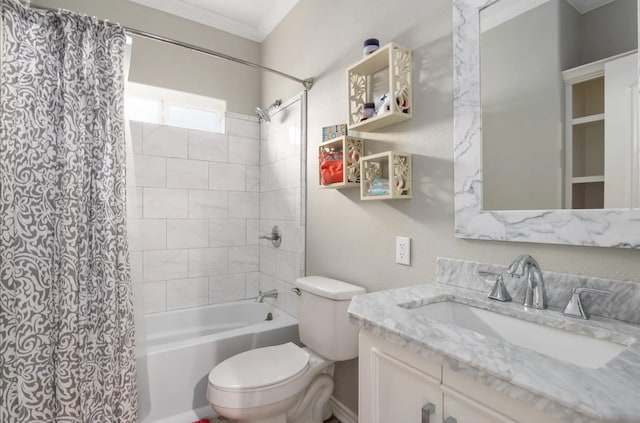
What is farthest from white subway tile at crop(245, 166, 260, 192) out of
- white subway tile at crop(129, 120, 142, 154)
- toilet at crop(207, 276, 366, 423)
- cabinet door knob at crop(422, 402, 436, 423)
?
cabinet door knob at crop(422, 402, 436, 423)

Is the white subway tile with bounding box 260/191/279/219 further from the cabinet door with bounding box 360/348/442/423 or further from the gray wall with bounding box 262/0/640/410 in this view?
the cabinet door with bounding box 360/348/442/423

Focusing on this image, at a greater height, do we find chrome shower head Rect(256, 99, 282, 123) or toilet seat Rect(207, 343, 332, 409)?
chrome shower head Rect(256, 99, 282, 123)

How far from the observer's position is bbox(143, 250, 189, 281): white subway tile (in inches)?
94.3

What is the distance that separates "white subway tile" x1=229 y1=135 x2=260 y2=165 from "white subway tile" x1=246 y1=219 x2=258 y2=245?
20.2 inches

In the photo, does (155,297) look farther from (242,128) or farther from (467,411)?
(467,411)

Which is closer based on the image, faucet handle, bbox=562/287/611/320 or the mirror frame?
faucet handle, bbox=562/287/611/320

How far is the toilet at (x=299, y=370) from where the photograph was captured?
4.51 ft

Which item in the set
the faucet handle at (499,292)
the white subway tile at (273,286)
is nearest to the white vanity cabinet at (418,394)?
the faucet handle at (499,292)

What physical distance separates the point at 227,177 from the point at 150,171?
1.88 ft

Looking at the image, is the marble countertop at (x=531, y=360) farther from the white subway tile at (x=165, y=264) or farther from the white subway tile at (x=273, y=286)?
the white subway tile at (x=165, y=264)

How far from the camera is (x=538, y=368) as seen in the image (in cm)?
58

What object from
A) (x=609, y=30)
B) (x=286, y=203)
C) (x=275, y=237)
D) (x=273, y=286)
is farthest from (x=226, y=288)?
(x=609, y=30)

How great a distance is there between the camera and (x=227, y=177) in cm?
272

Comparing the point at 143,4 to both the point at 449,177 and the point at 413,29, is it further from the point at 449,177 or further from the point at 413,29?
Result: the point at 449,177
